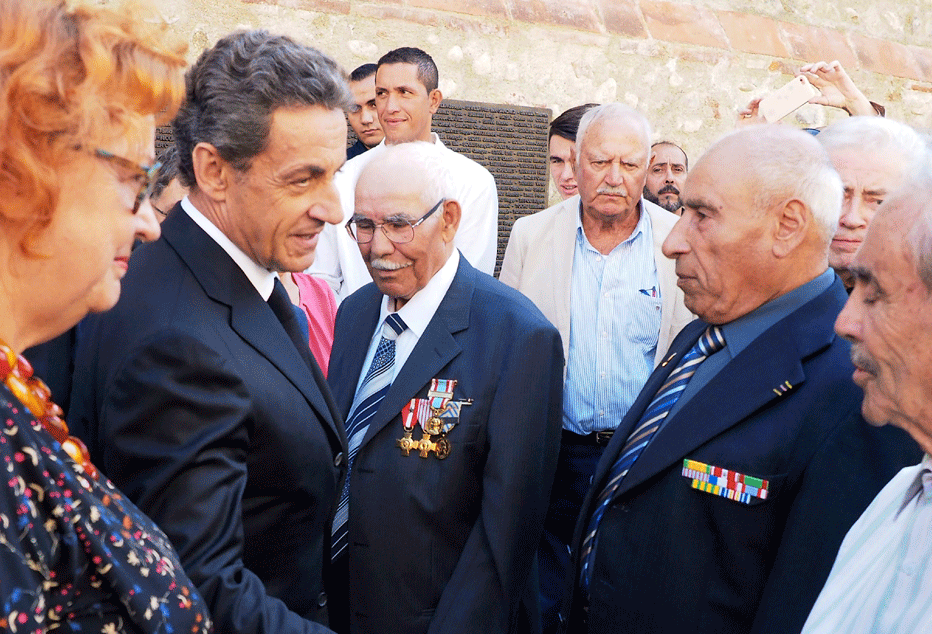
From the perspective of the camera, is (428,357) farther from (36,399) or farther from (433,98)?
(433,98)

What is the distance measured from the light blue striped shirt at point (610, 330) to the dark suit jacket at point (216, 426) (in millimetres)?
1940

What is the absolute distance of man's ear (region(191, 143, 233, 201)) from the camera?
1973 mm

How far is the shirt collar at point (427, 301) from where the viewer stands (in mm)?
2730

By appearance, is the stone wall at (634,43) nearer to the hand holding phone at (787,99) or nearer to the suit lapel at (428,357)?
the hand holding phone at (787,99)

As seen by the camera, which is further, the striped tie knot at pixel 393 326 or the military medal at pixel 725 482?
the striped tie knot at pixel 393 326

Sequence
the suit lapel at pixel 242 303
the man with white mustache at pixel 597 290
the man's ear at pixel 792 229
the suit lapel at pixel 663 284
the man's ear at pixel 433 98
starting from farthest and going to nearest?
the man's ear at pixel 433 98 < the suit lapel at pixel 663 284 < the man with white mustache at pixel 597 290 < the man's ear at pixel 792 229 < the suit lapel at pixel 242 303

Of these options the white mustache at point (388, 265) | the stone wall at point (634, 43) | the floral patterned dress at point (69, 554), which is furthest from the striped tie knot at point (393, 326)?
the stone wall at point (634, 43)

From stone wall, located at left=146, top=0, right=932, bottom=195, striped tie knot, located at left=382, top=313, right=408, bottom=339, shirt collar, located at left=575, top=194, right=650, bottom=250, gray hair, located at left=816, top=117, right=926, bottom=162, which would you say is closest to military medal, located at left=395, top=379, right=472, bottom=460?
striped tie knot, located at left=382, top=313, right=408, bottom=339

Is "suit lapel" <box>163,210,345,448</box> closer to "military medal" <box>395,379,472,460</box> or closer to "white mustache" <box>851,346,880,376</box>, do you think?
"military medal" <box>395,379,472,460</box>

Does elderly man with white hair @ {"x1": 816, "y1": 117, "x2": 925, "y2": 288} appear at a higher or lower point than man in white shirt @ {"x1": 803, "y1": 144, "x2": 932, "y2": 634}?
higher

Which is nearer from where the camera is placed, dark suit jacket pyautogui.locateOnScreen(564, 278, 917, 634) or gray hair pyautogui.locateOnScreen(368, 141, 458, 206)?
dark suit jacket pyautogui.locateOnScreen(564, 278, 917, 634)

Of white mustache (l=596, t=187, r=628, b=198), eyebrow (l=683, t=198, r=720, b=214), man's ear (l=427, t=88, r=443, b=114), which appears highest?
man's ear (l=427, t=88, r=443, b=114)

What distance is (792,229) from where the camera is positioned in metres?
2.31

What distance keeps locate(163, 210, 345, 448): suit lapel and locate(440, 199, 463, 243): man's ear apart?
988mm
